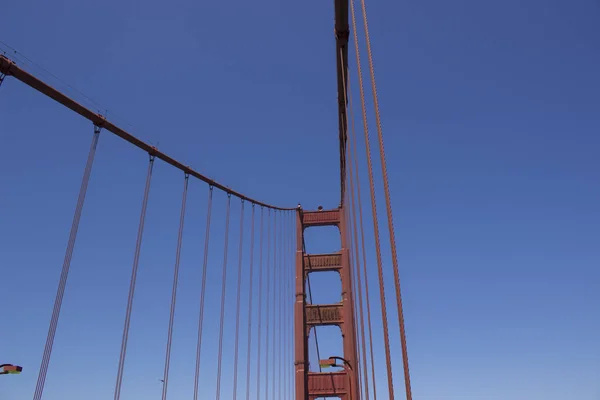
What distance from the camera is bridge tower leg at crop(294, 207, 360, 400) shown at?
25.6 metres

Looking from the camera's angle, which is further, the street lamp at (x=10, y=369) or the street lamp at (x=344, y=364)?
the street lamp at (x=344, y=364)

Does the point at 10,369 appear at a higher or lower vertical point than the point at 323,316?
lower

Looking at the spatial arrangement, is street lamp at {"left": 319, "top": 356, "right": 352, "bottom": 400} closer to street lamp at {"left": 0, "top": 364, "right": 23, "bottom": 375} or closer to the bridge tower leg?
the bridge tower leg

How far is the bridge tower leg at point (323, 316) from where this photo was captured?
25575mm

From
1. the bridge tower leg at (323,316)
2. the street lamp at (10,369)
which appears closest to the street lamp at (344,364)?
the bridge tower leg at (323,316)

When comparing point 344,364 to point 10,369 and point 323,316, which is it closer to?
point 323,316

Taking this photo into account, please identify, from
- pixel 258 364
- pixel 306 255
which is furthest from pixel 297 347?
pixel 306 255

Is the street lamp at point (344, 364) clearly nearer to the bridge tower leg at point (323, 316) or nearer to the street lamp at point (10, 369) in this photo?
the bridge tower leg at point (323, 316)

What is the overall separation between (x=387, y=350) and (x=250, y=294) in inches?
978

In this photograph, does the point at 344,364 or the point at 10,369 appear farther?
the point at 344,364

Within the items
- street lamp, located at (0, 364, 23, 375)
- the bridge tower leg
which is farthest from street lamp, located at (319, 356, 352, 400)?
street lamp, located at (0, 364, 23, 375)

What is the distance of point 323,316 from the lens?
2831cm

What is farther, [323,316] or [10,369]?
[323,316]

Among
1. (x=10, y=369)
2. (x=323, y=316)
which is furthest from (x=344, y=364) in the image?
(x=10, y=369)
